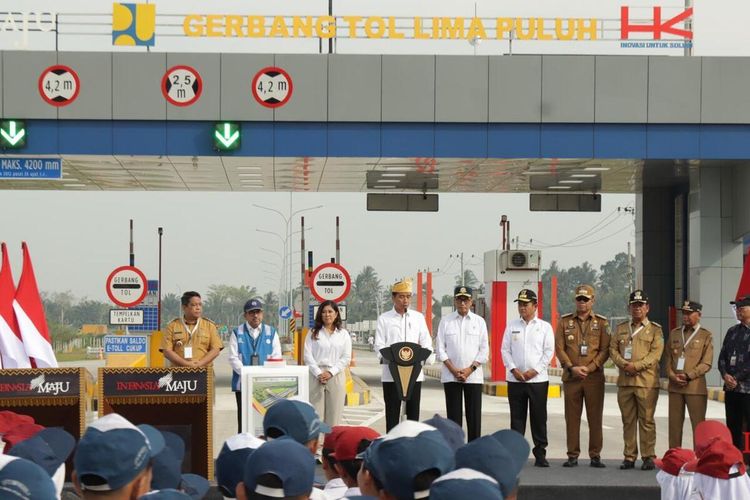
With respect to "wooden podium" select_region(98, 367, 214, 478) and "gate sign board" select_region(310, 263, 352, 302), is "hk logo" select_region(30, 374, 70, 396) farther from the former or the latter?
"gate sign board" select_region(310, 263, 352, 302)

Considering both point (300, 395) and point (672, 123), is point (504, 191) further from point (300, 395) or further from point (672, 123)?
point (300, 395)

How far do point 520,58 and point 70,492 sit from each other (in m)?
15.4

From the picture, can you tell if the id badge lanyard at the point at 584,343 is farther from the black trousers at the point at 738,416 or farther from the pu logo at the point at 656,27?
the pu logo at the point at 656,27

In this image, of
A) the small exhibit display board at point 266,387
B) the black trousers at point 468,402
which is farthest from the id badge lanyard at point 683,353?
the small exhibit display board at point 266,387

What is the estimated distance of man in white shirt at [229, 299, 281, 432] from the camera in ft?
43.4

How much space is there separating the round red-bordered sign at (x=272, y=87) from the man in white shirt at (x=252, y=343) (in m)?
10.7

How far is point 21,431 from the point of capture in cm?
725

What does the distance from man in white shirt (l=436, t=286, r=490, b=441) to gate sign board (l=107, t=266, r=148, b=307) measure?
33.0ft

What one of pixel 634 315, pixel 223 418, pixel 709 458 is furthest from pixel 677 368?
pixel 223 418

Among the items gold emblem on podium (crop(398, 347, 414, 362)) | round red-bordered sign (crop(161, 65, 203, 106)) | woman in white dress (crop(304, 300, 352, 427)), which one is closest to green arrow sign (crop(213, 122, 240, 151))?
round red-bordered sign (crop(161, 65, 203, 106))

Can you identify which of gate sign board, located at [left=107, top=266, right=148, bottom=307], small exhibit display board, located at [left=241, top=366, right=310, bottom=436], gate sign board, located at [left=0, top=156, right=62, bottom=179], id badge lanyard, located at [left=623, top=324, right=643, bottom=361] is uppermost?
gate sign board, located at [left=0, top=156, right=62, bottom=179]

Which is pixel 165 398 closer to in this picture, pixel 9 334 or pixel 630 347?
pixel 9 334

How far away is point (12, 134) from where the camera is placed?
23031 mm

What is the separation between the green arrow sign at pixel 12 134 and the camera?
23.0 m
